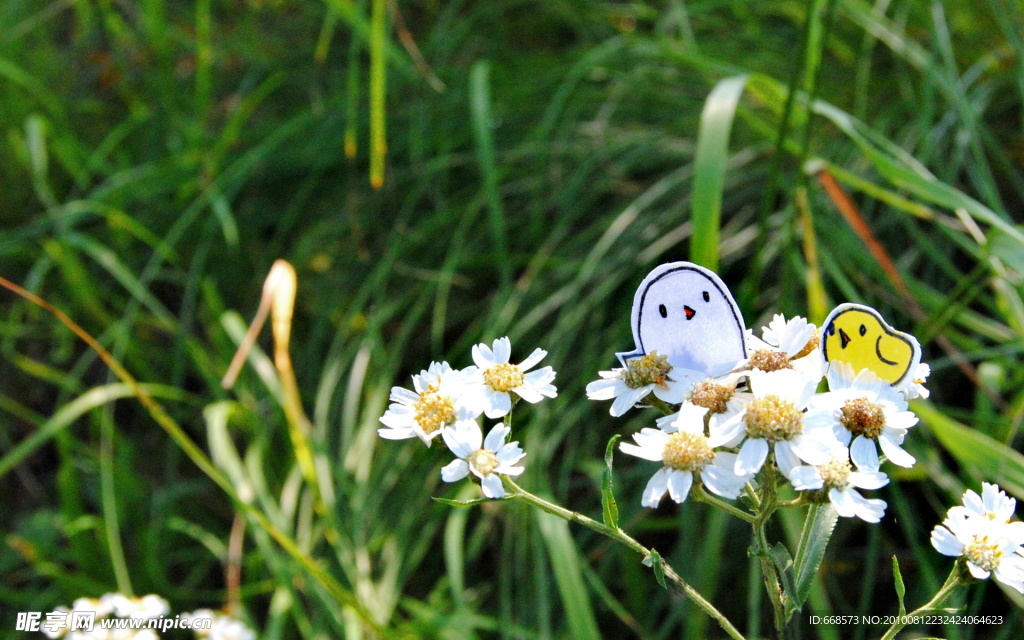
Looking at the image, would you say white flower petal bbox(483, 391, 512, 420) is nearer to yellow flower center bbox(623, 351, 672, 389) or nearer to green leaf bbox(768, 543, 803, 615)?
yellow flower center bbox(623, 351, 672, 389)

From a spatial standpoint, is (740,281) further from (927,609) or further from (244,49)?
(244,49)

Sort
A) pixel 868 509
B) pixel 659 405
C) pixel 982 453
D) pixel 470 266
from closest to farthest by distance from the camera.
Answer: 1. pixel 868 509
2. pixel 659 405
3. pixel 982 453
4. pixel 470 266

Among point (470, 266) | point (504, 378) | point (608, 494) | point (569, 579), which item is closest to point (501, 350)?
point (504, 378)

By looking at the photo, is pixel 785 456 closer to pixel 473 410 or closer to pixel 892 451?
pixel 892 451

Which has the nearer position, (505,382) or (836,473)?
(836,473)

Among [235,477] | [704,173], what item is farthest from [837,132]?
[235,477]

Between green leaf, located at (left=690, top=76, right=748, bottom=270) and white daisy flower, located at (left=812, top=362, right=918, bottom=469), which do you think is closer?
white daisy flower, located at (left=812, top=362, right=918, bottom=469)

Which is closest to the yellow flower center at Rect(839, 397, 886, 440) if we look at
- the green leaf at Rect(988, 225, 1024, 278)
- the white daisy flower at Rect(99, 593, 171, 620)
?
the green leaf at Rect(988, 225, 1024, 278)
